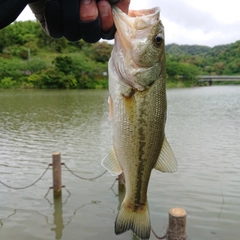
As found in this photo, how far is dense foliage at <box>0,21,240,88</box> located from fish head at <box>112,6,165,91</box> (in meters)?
52.4

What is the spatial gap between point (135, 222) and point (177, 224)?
8.57 ft

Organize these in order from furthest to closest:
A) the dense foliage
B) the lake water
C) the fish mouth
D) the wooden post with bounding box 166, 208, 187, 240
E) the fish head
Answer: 1. the dense foliage
2. the lake water
3. the wooden post with bounding box 166, 208, 187, 240
4. the fish head
5. the fish mouth

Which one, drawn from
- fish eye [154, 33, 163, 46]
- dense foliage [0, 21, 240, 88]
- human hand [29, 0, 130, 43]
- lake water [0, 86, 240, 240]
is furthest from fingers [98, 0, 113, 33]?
dense foliage [0, 21, 240, 88]

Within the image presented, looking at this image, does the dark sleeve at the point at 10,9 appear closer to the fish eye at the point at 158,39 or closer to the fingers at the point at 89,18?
the fingers at the point at 89,18

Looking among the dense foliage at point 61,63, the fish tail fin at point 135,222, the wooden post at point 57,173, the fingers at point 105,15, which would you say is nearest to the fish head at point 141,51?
the fingers at point 105,15

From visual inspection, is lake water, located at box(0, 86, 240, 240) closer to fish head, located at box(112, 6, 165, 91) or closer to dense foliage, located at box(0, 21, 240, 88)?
fish head, located at box(112, 6, 165, 91)

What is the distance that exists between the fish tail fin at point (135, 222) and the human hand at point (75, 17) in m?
1.38

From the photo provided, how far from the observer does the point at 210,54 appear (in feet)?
432

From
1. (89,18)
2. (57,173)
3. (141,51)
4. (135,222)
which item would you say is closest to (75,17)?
(89,18)

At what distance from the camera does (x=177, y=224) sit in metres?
4.77

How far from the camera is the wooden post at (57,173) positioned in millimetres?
6961

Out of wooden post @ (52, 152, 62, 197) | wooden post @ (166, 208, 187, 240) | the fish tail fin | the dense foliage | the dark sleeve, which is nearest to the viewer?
the dark sleeve

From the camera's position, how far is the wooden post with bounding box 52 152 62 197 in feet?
22.8

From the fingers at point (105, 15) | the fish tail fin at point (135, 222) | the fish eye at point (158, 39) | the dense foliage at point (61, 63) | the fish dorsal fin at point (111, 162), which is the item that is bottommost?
the fish tail fin at point (135, 222)
